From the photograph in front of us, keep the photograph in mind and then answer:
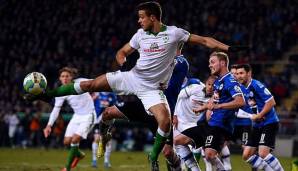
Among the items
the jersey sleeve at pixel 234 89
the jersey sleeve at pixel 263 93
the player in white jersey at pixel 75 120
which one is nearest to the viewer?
the jersey sleeve at pixel 234 89

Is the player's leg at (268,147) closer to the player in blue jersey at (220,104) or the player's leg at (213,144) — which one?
the player in blue jersey at (220,104)

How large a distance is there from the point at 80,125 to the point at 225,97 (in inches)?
222

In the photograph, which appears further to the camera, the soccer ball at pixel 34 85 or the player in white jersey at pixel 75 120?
the player in white jersey at pixel 75 120

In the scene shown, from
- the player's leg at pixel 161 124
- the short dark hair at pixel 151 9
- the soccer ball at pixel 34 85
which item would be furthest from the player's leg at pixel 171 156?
the soccer ball at pixel 34 85

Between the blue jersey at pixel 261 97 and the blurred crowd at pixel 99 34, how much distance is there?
16146 millimetres

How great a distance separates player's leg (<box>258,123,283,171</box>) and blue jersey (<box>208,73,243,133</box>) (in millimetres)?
985

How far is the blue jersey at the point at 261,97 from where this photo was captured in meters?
12.4

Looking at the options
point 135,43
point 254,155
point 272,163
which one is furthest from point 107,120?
point 272,163

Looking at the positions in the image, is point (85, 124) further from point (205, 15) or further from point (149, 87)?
point (205, 15)

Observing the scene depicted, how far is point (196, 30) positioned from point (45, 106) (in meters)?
8.22

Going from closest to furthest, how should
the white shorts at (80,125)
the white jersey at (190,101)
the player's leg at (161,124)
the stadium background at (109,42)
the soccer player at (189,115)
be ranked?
the player's leg at (161,124) < the soccer player at (189,115) < the white jersey at (190,101) < the white shorts at (80,125) < the stadium background at (109,42)

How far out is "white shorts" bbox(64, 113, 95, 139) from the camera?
1580 cm

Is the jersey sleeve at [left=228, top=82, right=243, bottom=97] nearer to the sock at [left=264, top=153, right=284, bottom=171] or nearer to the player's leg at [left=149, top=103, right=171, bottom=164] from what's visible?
the player's leg at [left=149, top=103, right=171, bottom=164]

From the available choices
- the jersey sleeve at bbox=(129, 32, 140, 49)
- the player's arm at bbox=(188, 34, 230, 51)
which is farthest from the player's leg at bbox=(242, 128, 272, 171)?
the jersey sleeve at bbox=(129, 32, 140, 49)
